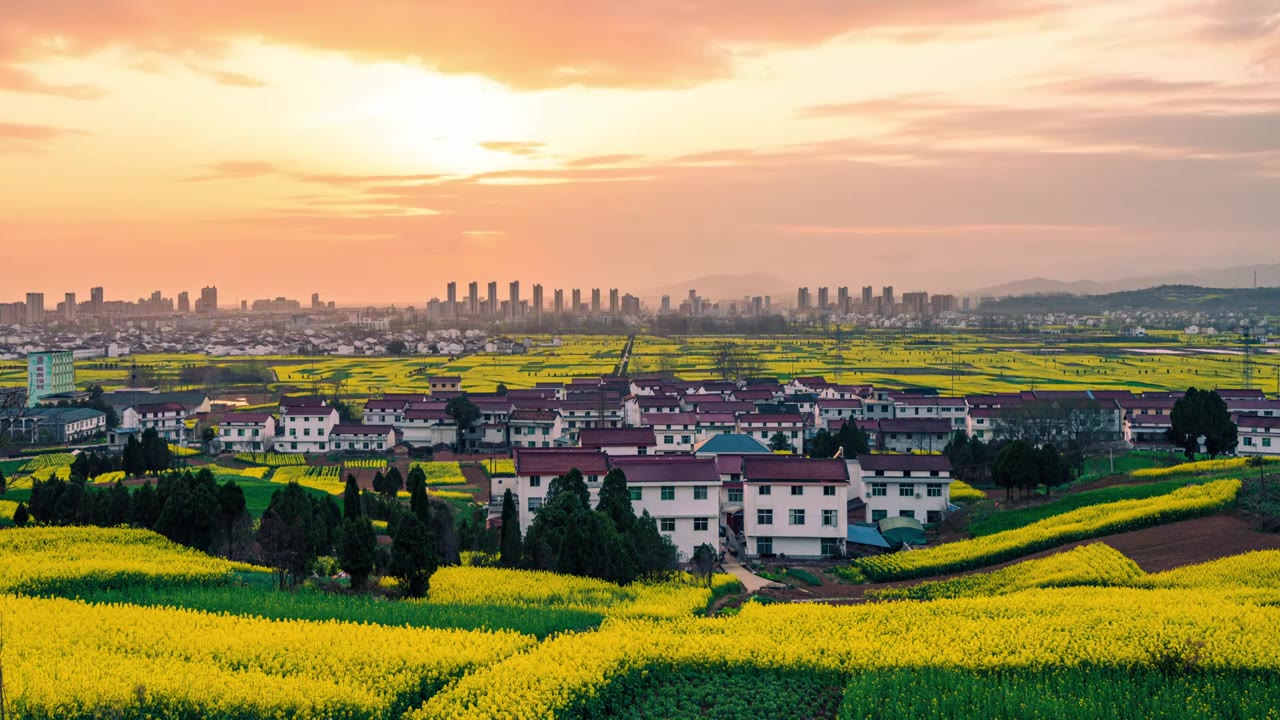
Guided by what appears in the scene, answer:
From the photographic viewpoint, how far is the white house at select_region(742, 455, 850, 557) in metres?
26.5

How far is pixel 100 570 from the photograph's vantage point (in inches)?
708

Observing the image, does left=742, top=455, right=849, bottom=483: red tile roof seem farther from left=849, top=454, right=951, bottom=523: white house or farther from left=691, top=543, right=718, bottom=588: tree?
left=849, top=454, right=951, bottom=523: white house

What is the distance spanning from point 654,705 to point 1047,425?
125 feet

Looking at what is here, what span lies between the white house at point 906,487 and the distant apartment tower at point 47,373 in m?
56.8

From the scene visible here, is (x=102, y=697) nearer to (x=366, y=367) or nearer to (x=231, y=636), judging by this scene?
(x=231, y=636)

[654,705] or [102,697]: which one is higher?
[102,697]

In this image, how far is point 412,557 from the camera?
702 inches

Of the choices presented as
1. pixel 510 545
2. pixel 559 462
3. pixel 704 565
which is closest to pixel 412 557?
pixel 510 545

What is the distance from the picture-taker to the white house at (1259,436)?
1645 inches

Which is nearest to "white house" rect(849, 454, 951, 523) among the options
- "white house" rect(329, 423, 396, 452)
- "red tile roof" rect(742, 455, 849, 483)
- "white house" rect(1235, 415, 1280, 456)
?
"red tile roof" rect(742, 455, 849, 483)

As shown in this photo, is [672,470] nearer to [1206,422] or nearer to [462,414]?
[1206,422]

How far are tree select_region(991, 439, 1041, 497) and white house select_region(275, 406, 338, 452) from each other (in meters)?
32.4

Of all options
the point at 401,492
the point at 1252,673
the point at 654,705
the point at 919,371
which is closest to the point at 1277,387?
the point at 919,371

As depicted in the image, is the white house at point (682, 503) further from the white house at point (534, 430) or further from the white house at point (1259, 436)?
the white house at point (1259, 436)
